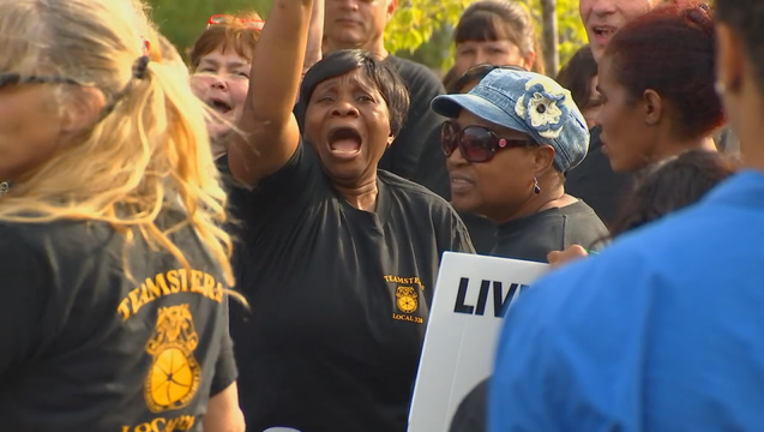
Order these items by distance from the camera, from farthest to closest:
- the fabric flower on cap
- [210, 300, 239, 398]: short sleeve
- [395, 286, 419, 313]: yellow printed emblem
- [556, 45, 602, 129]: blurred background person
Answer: [556, 45, 602, 129]: blurred background person < the fabric flower on cap < [395, 286, 419, 313]: yellow printed emblem < [210, 300, 239, 398]: short sleeve

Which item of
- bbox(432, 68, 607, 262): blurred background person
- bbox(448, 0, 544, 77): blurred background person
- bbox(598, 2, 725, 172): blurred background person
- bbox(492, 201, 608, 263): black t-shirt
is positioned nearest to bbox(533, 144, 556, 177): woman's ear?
bbox(432, 68, 607, 262): blurred background person

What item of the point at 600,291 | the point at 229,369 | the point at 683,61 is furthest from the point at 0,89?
the point at 683,61

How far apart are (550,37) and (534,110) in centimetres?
489

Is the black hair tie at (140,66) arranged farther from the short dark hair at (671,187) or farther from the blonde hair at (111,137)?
the short dark hair at (671,187)

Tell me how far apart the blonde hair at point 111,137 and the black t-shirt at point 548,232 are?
47.7 inches

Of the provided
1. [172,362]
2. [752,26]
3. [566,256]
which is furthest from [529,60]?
[752,26]

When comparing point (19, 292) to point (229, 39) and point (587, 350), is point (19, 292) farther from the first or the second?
point (229, 39)

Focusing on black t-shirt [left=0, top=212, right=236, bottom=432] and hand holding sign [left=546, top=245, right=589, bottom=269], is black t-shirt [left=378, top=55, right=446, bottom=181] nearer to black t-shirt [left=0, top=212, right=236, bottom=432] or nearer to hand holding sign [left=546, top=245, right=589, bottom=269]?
hand holding sign [left=546, top=245, right=589, bottom=269]

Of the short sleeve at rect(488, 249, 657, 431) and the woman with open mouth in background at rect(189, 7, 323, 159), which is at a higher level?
the short sleeve at rect(488, 249, 657, 431)

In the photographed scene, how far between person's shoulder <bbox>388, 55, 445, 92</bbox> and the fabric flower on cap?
74.5 inches

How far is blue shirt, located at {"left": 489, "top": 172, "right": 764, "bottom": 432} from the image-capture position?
1.21 m

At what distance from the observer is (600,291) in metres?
1.23

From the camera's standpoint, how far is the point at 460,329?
2.81 m

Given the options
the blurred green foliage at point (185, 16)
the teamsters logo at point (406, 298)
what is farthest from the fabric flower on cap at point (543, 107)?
the blurred green foliage at point (185, 16)
